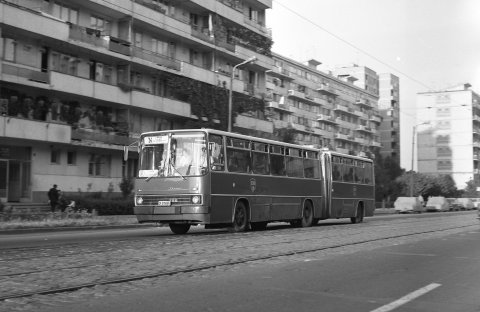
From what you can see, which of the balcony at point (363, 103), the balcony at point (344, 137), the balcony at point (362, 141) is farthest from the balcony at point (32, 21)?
the balcony at point (363, 103)

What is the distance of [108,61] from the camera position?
38094 millimetres

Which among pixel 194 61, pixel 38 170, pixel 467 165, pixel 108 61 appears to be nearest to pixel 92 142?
pixel 38 170

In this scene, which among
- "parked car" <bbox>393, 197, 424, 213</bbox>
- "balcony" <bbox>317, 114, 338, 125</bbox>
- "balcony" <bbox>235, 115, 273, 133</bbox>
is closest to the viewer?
"balcony" <bbox>235, 115, 273, 133</bbox>

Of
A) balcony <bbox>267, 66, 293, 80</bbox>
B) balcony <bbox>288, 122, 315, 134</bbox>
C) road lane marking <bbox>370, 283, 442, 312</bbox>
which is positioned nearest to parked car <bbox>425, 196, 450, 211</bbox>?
balcony <bbox>288, 122, 315, 134</bbox>

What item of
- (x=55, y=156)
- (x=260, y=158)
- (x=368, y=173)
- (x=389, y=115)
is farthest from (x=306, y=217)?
(x=389, y=115)

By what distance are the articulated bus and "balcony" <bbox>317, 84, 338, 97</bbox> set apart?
77182 millimetres

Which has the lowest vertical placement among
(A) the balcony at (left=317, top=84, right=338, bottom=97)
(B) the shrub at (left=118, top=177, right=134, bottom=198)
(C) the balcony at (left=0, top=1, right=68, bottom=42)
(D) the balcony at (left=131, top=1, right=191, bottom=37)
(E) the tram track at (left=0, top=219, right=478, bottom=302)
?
(E) the tram track at (left=0, top=219, right=478, bottom=302)

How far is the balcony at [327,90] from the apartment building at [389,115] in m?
35.7

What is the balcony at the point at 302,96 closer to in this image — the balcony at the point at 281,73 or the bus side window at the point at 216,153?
the balcony at the point at 281,73

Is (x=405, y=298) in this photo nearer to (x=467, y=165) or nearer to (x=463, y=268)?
(x=463, y=268)

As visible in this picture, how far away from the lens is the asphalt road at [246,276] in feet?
22.4

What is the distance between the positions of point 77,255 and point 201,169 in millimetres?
6382

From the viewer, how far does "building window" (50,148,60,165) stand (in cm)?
3412

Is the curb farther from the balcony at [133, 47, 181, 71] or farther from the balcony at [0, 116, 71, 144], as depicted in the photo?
the balcony at [133, 47, 181, 71]
